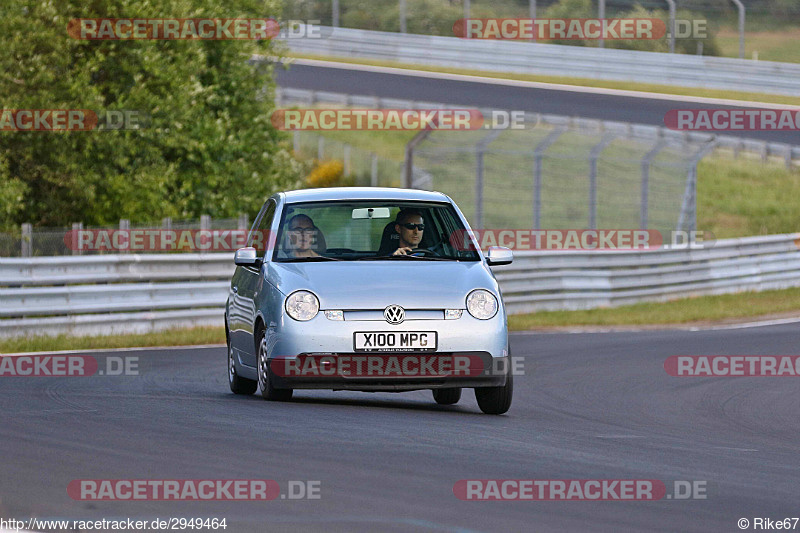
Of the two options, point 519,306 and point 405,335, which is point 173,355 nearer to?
point 405,335

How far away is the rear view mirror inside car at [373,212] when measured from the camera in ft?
35.4

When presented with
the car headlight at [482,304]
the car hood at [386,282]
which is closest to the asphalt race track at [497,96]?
the car hood at [386,282]

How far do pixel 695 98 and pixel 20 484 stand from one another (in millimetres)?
36220

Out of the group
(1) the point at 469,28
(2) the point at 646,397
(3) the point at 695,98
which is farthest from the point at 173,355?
(1) the point at 469,28

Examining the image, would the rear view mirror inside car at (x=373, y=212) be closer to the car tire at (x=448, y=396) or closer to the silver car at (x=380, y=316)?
the silver car at (x=380, y=316)

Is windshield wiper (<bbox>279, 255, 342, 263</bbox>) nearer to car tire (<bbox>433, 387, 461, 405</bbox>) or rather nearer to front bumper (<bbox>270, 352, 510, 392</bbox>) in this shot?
front bumper (<bbox>270, 352, 510, 392</bbox>)

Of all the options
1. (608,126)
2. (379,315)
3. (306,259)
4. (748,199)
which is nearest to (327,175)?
(608,126)

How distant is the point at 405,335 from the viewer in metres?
9.82

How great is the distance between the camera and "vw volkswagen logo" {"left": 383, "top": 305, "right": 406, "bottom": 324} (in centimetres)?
981

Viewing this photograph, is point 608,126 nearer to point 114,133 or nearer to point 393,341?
point 114,133

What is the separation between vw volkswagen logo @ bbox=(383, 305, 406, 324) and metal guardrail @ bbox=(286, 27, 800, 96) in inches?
1247

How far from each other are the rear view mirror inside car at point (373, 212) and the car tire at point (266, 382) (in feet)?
3.80

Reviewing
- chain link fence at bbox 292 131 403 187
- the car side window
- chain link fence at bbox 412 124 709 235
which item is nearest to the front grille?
the car side window

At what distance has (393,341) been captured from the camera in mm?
9812
